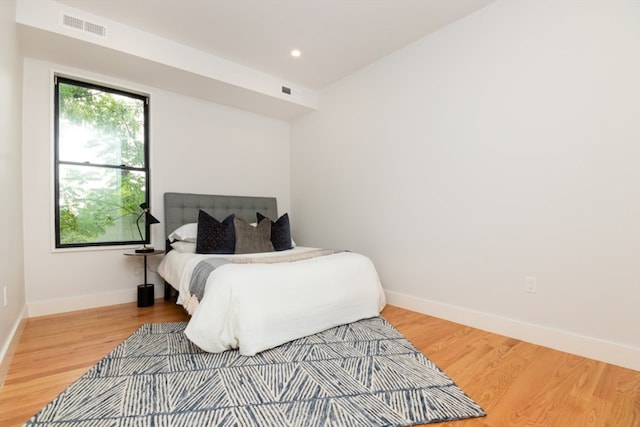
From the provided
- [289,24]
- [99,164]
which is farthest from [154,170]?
[289,24]

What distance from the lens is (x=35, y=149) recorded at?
2.97 metres

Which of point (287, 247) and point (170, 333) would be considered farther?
point (287, 247)

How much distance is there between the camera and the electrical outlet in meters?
2.39

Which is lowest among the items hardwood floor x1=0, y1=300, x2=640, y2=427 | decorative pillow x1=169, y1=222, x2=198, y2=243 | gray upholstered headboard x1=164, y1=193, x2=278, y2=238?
hardwood floor x1=0, y1=300, x2=640, y2=427

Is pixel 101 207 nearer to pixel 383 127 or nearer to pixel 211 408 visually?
pixel 211 408

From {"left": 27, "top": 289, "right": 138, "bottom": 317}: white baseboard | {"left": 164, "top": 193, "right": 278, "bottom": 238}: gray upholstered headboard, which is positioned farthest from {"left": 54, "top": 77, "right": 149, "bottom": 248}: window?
{"left": 27, "top": 289, "right": 138, "bottom": 317}: white baseboard

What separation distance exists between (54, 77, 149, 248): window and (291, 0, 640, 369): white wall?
8.53 feet

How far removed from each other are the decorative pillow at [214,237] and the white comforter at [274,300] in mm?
208

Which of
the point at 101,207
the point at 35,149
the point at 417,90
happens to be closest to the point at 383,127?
the point at 417,90

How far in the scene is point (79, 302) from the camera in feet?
10.5

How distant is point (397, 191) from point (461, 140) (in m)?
0.82

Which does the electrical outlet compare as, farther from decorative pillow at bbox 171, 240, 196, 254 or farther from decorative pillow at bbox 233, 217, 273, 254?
decorative pillow at bbox 171, 240, 196, 254

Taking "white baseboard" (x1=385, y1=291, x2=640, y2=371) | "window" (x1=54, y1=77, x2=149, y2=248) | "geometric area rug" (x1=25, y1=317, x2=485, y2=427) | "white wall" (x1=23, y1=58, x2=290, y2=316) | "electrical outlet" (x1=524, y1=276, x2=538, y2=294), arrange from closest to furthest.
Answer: "geometric area rug" (x1=25, y1=317, x2=485, y2=427), "white baseboard" (x1=385, y1=291, x2=640, y2=371), "electrical outlet" (x1=524, y1=276, x2=538, y2=294), "white wall" (x1=23, y1=58, x2=290, y2=316), "window" (x1=54, y1=77, x2=149, y2=248)

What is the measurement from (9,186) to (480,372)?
3.40 metres
